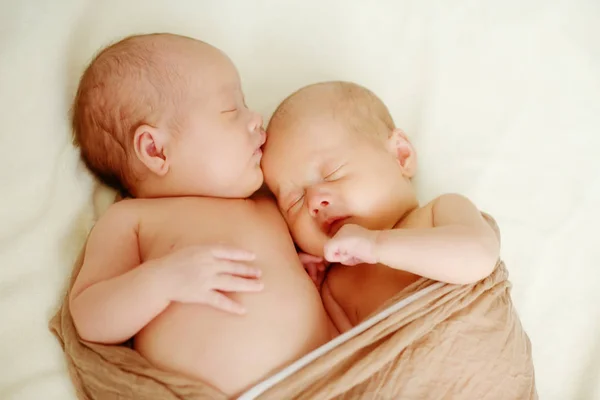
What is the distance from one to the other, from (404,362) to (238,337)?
29cm

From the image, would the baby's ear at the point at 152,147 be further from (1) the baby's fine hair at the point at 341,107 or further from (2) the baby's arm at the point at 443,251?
(2) the baby's arm at the point at 443,251

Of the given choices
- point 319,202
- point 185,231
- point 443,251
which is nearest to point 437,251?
point 443,251

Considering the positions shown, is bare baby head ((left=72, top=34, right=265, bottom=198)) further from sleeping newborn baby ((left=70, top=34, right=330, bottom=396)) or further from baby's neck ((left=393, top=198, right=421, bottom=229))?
A: baby's neck ((left=393, top=198, right=421, bottom=229))

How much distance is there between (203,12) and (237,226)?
644 millimetres

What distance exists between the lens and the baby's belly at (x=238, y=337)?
41.6 inches

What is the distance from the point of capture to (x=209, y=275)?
1.06 m

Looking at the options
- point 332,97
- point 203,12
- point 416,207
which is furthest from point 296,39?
point 416,207

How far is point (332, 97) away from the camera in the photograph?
1330mm

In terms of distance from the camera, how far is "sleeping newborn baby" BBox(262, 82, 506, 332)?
124 cm

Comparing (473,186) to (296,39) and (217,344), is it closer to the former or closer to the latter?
(296,39)

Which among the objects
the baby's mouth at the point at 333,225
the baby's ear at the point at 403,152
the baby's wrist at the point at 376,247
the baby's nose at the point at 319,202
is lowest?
the baby's mouth at the point at 333,225

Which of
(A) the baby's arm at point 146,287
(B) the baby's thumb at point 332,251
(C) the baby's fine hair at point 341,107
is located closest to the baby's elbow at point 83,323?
(A) the baby's arm at point 146,287

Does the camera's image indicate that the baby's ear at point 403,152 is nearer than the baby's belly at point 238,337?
No

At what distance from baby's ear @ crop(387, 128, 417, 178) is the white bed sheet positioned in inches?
5.3
